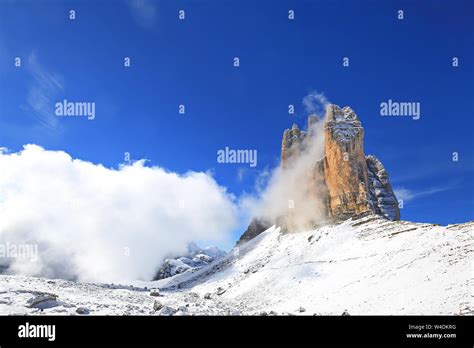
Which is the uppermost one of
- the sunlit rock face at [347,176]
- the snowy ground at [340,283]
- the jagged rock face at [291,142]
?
Result: the jagged rock face at [291,142]

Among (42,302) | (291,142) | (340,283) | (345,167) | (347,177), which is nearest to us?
(42,302)

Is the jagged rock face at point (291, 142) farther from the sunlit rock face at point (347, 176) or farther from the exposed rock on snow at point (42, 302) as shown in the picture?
the exposed rock on snow at point (42, 302)

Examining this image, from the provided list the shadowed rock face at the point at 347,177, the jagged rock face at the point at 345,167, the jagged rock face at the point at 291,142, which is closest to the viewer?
the jagged rock face at the point at 345,167

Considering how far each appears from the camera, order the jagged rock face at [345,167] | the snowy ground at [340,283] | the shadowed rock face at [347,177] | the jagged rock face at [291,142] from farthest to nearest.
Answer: the jagged rock face at [291,142] → the shadowed rock face at [347,177] → the jagged rock face at [345,167] → the snowy ground at [340,283]

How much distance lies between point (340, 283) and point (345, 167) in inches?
1185

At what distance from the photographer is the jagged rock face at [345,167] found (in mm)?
54375

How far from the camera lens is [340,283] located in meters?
31.6

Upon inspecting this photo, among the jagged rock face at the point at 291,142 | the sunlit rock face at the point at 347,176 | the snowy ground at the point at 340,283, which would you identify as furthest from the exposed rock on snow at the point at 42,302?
the jagged rock face at the point at 291,142

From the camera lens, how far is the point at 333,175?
198 feet
